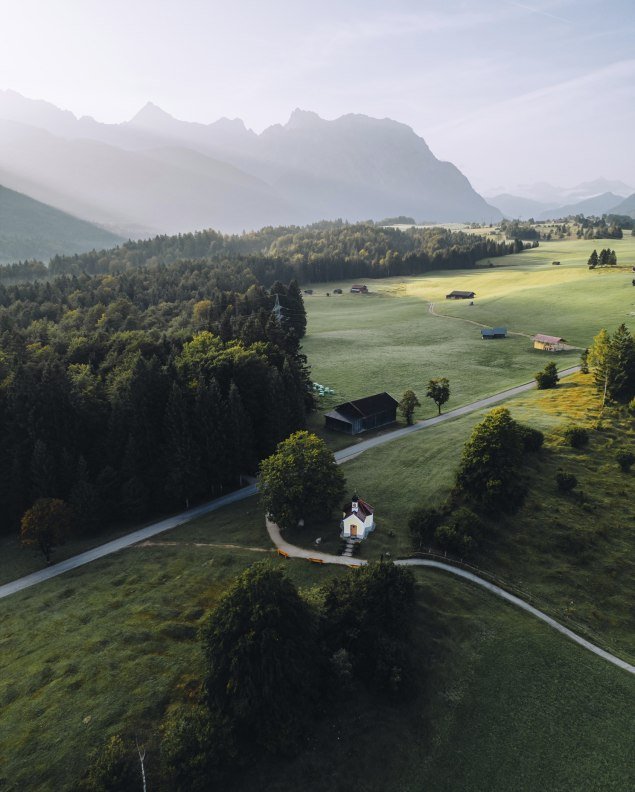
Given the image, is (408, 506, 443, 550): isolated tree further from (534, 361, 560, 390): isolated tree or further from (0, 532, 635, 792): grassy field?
(534, 361, 560, 390): isolated tree

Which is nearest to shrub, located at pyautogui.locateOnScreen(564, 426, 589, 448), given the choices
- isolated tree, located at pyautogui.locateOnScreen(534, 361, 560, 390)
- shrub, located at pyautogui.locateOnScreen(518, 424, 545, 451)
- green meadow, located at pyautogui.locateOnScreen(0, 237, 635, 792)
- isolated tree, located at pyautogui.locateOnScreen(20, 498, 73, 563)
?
green meadow, located at pyautogui.locateOnScreen(0, 237, 635, 792)

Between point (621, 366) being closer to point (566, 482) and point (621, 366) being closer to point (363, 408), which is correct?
point (566, 482)

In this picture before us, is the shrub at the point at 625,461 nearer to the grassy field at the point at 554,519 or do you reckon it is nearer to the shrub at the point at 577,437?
the grassy field at the point at 554,519

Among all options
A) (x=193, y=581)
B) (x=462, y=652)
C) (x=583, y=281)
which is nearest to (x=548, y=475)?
(x=462, y=652)

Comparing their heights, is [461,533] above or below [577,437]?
below

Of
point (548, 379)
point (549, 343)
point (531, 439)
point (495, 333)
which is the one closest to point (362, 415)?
point (531, 439)
